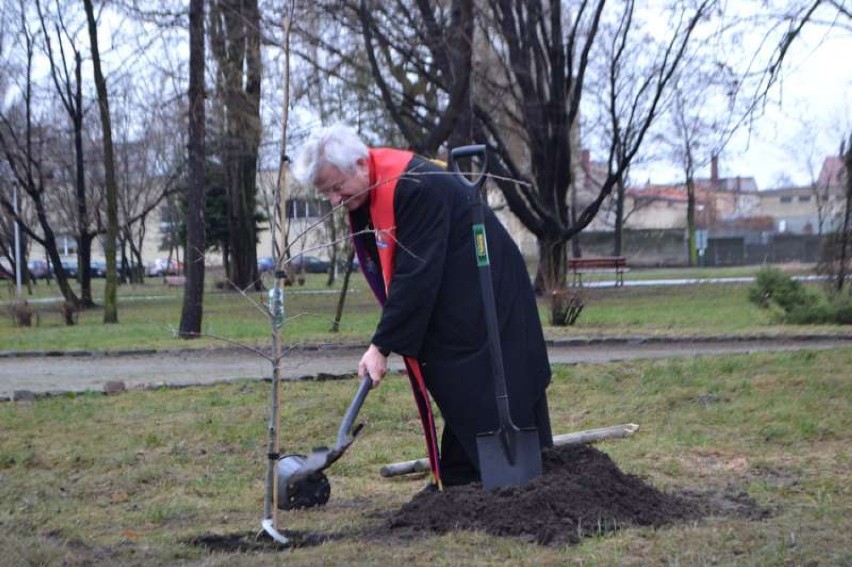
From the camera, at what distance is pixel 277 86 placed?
19.7 meters

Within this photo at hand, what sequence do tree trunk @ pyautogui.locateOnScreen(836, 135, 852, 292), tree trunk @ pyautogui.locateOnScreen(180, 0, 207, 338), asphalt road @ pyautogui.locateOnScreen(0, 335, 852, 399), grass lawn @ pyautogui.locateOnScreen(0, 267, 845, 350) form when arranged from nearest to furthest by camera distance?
asphalt road @ pyautogui.locateOnScreen(0, 335, 852, 399) < tree trunk @ pyautogui.locateOnScreen(836, 135, 852, 292) < grass lawn @ pyautogui.locateOnScreen(0, 267, 845, 350) < tree trunk @ pyautogui.locateOnScreen(180, 0, 207, 338)

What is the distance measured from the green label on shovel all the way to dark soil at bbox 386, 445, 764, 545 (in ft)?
3.21

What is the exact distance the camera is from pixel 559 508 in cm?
467

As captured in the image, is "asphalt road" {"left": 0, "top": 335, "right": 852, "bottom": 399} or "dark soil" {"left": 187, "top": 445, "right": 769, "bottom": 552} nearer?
"dark soil" {"left": 187, "top": 445, "right": 769, "bottom": 552}

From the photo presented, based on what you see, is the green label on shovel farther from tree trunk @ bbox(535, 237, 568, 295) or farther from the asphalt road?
tree trunk @ bbox(535, 237, 568, 295)

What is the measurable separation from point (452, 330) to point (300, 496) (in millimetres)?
1355

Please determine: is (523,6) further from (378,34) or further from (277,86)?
(277,86)

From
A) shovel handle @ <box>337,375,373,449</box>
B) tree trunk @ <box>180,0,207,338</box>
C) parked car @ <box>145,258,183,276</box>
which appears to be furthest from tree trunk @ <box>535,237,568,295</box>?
parked car @ <box>145,258,183,276</box>

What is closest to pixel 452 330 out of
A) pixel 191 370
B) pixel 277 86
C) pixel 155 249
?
pixel 191 370

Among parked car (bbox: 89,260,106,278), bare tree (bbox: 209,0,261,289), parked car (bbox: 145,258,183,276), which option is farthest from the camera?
parked car (bbox: 89,260,106,278)

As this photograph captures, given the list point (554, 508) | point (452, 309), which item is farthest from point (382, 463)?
point (554, 508)

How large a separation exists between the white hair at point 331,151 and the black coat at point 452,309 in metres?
0.25

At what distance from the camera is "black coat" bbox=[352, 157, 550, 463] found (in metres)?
4.81

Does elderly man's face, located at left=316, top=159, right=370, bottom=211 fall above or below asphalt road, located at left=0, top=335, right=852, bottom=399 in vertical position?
above
